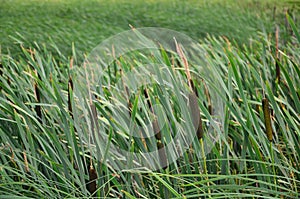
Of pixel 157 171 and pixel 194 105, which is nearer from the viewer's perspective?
pixel 194 105

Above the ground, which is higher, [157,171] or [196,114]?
[196,114]

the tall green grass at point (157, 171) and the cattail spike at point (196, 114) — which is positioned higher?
the cattail spike at point (196, 114)

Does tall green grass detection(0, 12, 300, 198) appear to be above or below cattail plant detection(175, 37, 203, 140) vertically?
below

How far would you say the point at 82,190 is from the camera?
5.12ft

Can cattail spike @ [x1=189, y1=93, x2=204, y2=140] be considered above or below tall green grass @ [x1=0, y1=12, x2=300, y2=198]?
above

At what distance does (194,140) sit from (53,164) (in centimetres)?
45

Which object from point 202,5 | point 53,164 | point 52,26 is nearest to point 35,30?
point 52,26

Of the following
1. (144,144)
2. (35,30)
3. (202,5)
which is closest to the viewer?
(144,144)

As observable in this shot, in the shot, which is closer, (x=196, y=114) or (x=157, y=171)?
(x=196, y=114)

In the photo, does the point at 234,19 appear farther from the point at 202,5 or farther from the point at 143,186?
the point at 143,186

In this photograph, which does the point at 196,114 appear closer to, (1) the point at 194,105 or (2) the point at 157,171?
(1) the point at 194,105

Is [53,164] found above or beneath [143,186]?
above

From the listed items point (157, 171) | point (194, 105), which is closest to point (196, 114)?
point (194, 105)

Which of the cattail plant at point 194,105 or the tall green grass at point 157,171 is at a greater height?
the cattail plant at point 194,105
